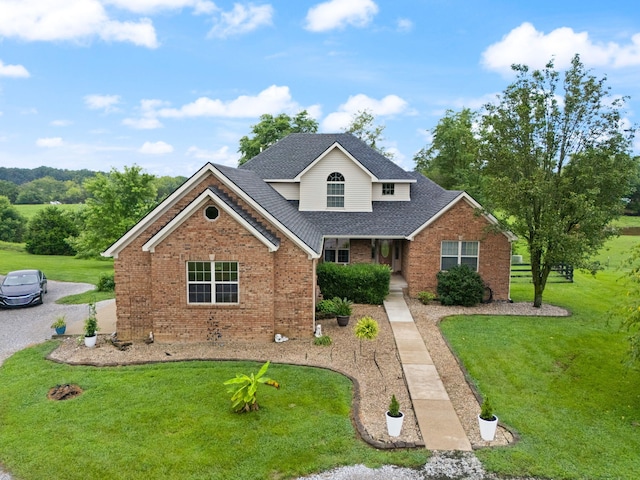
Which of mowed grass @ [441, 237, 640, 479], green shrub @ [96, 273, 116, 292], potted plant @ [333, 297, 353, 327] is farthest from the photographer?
green shrub @ [96, 273, 116, 292]

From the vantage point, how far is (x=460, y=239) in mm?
20812

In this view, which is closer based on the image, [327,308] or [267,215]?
[267,215]

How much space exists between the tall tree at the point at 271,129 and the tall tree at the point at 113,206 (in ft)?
34.8

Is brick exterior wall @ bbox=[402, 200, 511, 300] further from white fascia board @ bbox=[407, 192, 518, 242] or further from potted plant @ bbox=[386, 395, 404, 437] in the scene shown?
potted plant @ bbox=[386, 395, 404, 437]

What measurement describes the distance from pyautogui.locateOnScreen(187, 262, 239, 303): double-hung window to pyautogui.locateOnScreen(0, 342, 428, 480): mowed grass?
105 inches

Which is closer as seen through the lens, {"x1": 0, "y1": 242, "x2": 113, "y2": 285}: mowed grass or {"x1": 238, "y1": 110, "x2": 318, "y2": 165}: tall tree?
{"x1": 0, "y1": 242, "x2": 113, "y2": 285}: mowed grass

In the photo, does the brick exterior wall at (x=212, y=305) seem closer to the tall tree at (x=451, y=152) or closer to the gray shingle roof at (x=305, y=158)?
the gray shingle roof at (x=305, y=158)

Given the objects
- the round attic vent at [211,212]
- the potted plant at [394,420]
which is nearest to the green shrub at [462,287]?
the round attic vent at [211,212]

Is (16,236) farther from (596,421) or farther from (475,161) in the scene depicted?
(596,421)

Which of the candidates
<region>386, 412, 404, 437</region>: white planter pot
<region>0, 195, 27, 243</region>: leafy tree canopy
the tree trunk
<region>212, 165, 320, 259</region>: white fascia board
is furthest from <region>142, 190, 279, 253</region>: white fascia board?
<region>0, 195, 27, 243</region>: leafy tree canopy

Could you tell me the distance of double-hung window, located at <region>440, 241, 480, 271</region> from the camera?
21.0 meters

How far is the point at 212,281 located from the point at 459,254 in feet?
38.9

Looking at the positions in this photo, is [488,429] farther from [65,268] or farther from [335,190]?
[65,268]

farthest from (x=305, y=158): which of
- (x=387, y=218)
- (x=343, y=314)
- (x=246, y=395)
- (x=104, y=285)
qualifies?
(x=246, y=395)
